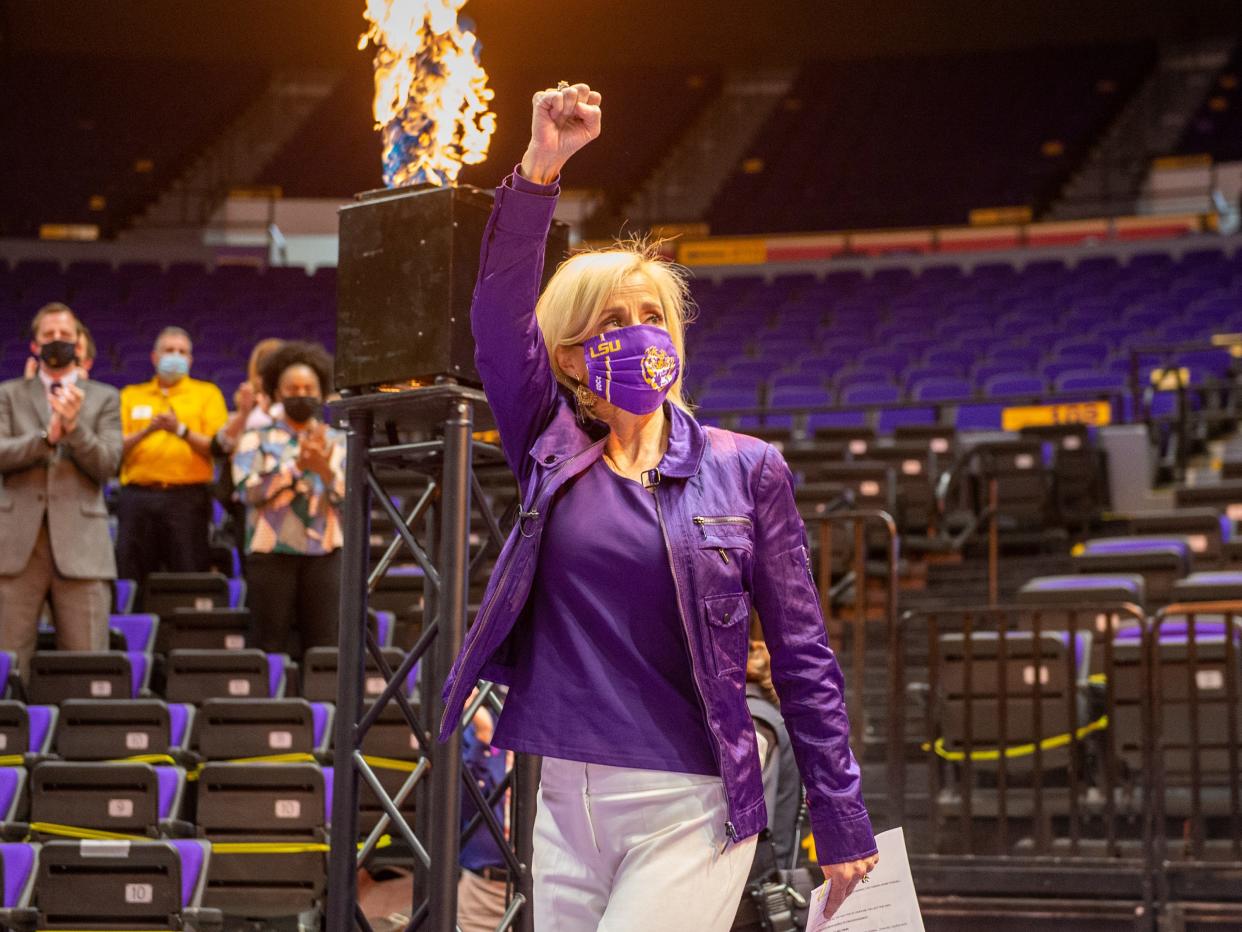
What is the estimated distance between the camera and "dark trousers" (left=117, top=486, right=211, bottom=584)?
7.39 meters

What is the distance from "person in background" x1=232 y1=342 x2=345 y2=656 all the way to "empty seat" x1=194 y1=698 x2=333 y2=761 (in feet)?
2.36

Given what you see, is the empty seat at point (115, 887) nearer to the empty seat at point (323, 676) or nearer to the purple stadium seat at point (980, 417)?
the empty seat at point (323, 676)

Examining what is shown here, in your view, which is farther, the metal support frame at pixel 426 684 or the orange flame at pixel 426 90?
the orange flame at pixel 426 90

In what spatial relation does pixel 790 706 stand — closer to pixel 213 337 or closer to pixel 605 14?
pixel 213 337

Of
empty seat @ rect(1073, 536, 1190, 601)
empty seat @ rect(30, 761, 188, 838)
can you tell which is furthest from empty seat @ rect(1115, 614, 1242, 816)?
empty seat @ rect(30, 761, 188, 838)

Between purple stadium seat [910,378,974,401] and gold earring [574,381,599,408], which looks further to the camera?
purple stadium seat [910,378,974,401]

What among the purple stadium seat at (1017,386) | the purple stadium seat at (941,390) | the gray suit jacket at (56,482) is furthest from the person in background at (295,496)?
the purple stadium seat at (1017,386)

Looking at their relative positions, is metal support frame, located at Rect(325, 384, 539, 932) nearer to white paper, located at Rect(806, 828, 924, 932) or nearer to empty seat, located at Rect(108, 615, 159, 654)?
white paper, located at Rect(806, 828, 924, 932)

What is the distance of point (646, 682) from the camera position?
210 cm

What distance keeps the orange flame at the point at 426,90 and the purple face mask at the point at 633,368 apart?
7.36 ft

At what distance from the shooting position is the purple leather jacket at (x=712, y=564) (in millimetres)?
2104

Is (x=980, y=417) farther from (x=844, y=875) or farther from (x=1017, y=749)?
(x=844, y=875)

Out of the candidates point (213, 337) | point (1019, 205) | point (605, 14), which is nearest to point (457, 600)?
point (213, 337)

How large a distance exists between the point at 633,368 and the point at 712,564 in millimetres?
306
